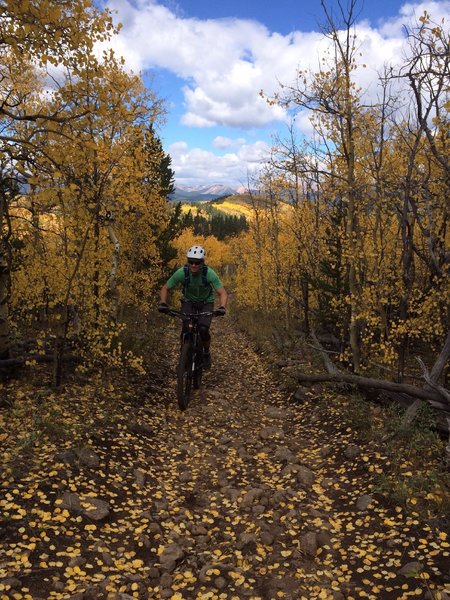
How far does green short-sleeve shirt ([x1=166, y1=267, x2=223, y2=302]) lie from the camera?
8016mm

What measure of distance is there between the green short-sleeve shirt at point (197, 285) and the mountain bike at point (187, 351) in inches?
14.9

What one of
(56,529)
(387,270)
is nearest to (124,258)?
(387,270)

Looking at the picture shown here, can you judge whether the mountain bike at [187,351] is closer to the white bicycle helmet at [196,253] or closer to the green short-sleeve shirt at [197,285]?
the green short-sleeve shirt at [197,285]

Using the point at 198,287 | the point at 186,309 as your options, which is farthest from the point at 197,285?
the point at 186,309

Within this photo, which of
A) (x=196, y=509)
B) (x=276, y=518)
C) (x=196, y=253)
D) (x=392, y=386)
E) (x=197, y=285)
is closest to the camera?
(x=276, y=518)

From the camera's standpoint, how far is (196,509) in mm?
4805

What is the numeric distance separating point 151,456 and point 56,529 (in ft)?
7.33

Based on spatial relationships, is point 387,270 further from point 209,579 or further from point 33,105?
point 33,105

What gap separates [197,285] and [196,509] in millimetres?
4371

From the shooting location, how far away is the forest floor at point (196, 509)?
346 centimetres

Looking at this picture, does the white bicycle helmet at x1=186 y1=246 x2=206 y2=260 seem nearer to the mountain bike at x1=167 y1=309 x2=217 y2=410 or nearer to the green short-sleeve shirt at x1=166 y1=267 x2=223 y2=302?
the green short-sleeve shirt at x1=166 y1=267 x2=223 y2=302

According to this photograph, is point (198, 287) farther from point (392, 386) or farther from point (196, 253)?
point (392, 386)

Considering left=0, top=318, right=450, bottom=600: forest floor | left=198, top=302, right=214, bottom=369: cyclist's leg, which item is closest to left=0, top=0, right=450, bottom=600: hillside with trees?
left=0, top=318, right=450, bottom=600: forest floor

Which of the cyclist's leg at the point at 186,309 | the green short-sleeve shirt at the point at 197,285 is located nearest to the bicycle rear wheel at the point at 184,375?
the cyclist's leg at the point at 186,309
